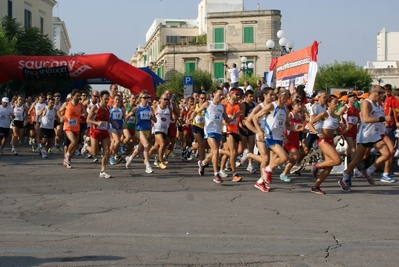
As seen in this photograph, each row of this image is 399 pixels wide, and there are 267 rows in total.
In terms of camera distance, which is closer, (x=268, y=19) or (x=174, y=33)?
(x=268, y=19)

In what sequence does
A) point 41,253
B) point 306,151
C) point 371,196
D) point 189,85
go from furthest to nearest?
point 189,85 → point 306,151 → point 371,196 → point 41,253

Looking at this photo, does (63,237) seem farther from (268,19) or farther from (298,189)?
(268,19)

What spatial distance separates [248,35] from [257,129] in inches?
2596

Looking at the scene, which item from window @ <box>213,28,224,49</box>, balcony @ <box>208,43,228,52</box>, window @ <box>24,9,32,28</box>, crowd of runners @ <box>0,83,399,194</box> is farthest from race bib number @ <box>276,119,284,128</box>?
window @ <box>213,28,224,49</box>

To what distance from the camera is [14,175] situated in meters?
15.2

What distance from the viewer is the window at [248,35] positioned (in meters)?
77.1

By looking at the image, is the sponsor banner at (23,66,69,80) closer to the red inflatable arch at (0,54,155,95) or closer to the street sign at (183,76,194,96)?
the red inflatable arch at (0,54,155,95)

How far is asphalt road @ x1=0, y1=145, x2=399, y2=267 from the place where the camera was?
279 inches

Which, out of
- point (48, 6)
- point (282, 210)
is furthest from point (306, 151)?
point (48, 6)

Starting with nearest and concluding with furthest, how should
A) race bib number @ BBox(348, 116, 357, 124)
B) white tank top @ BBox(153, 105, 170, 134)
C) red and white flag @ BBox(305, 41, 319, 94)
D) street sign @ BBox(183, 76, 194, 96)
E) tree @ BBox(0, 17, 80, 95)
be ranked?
race bib number @ BBox(348, 116, 357, 124), white tank top @ BBox(153, 105, 170, 134), red and white flag @ BBox(305, 41, 319, 94), street sign @ BBox(183, 76, 194, 96), tree @ BBox(0, 17, 80, 95)

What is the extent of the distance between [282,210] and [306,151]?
495 cm

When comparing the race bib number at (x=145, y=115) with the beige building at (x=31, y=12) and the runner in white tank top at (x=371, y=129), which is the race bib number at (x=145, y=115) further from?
the beige building at (x=31, y=12)

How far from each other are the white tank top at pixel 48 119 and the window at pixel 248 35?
59.0 m

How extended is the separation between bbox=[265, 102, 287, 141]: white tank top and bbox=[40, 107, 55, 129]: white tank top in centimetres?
868
